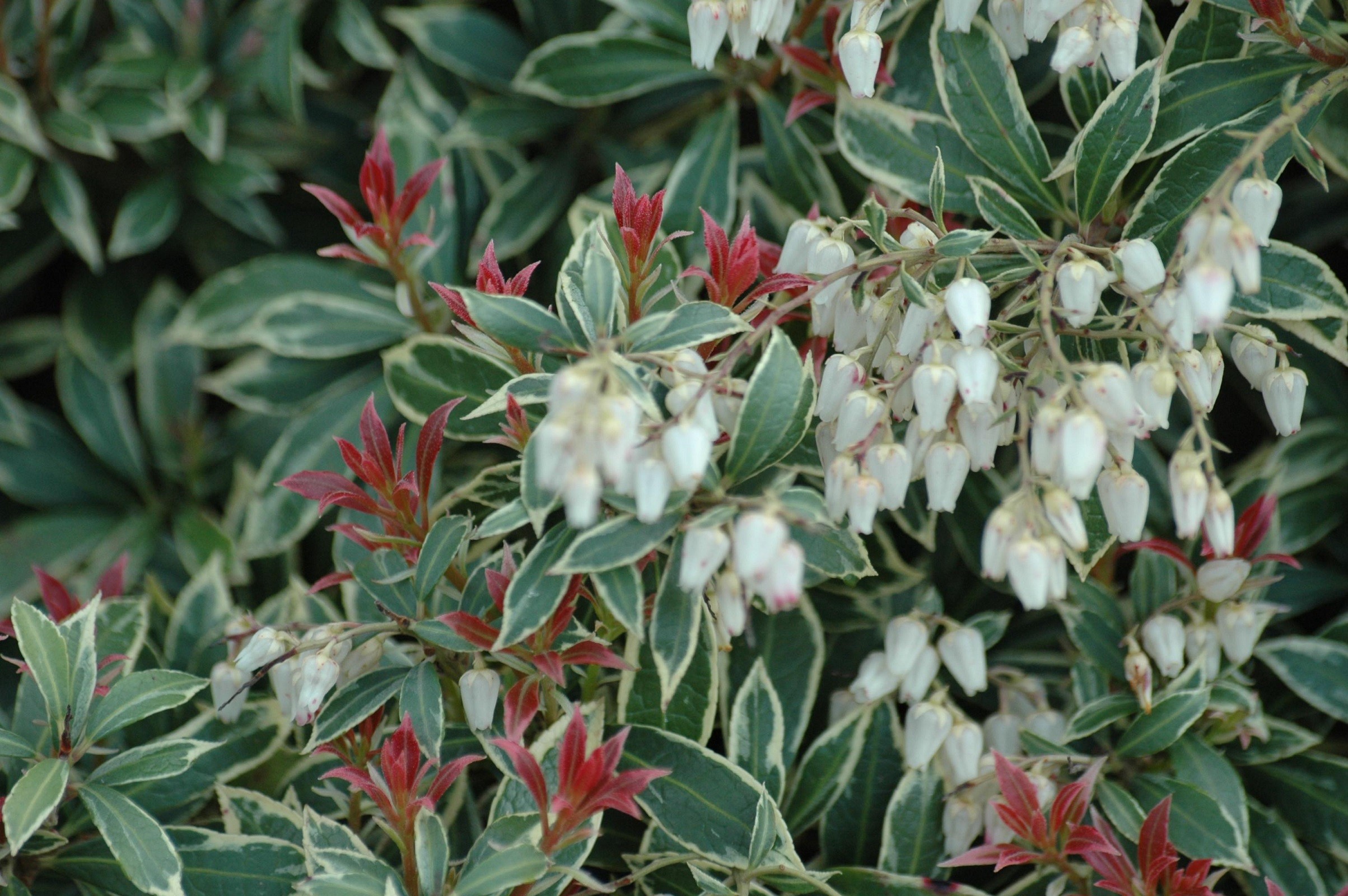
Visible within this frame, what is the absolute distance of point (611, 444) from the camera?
0.81 metres

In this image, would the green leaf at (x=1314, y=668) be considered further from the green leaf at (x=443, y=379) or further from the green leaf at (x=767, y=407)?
the green leaf at (x=443, y=379)

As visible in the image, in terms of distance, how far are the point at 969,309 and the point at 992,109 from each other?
529 mm

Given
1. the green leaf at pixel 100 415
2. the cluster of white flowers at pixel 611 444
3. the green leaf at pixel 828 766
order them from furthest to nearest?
1. the green leaf at pixel 100 415
2. the green leaf at pixel 828 766
3. the cluster of white flowers at pixel 611 444

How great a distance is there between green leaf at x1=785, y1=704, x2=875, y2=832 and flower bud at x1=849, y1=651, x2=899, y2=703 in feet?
0.22

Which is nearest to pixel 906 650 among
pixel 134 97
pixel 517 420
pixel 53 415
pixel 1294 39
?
pixel 517 420

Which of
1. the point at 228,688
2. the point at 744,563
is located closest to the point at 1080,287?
the point at 744,563

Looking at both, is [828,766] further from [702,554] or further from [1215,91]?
[1215,91]

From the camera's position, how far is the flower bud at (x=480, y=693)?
1140 mm

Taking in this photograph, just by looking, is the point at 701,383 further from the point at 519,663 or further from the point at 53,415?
the point at 53,415

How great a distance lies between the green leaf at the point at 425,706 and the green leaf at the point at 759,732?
0.35 meters

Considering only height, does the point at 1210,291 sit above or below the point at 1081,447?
above

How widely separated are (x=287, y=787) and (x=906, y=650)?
81cm

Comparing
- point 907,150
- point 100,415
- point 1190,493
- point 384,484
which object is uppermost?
point 907,150

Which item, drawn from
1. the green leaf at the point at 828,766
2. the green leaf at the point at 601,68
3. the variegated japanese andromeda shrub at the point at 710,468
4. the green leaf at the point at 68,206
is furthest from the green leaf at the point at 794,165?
the green leaf at the point at 68,206
